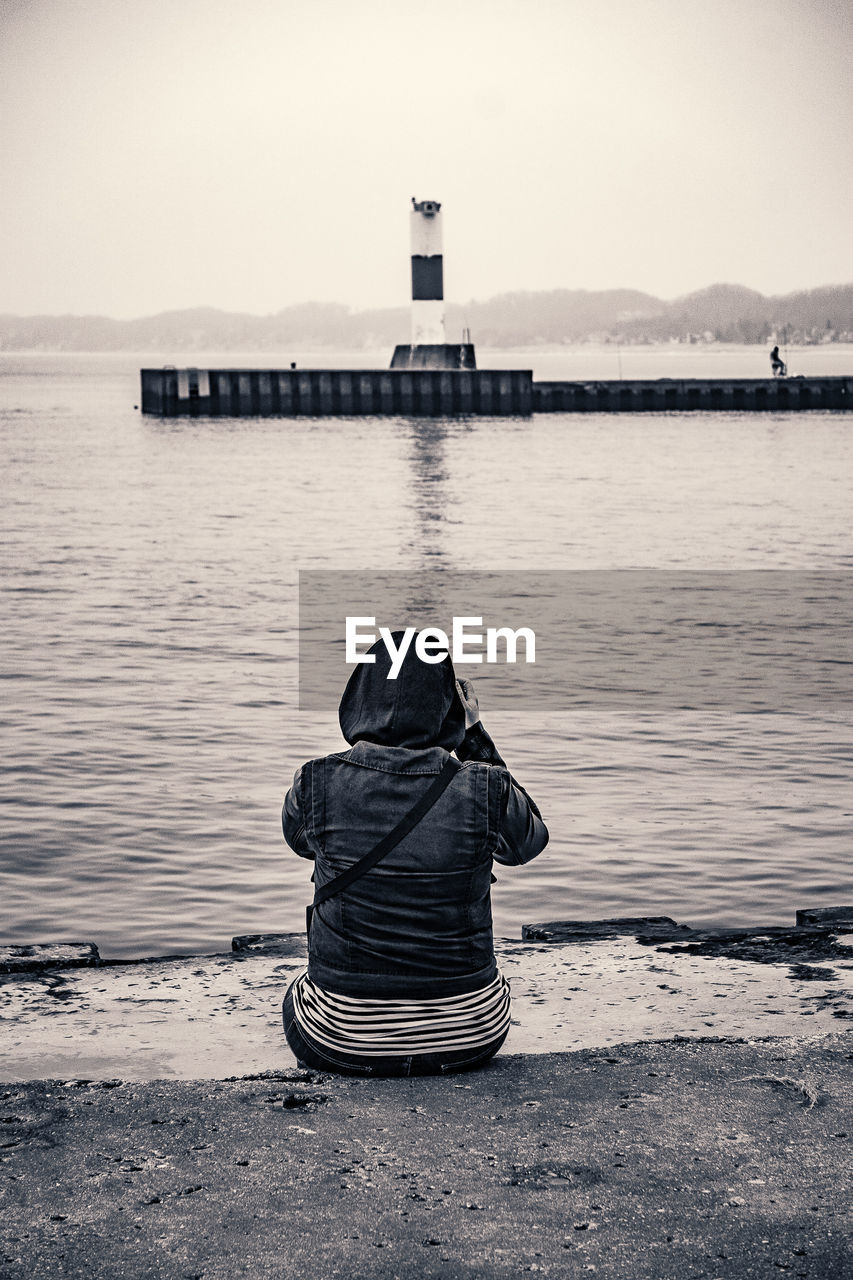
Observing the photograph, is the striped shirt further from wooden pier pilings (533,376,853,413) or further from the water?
wooden pier pilings (533,376,853,413)

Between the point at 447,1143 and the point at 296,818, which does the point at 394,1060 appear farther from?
the point at 296,818

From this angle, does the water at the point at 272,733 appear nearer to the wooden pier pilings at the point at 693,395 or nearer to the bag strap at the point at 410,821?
the bag strap at the point at 410,821

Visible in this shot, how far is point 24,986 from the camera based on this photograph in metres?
5.03

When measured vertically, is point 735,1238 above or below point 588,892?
above

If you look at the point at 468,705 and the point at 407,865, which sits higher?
the point at 468,705

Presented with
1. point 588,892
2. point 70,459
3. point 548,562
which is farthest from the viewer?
point 70,459

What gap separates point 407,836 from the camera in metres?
3.77

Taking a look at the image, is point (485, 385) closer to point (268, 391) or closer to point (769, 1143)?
point (268, 391)

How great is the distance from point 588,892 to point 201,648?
9378 mm

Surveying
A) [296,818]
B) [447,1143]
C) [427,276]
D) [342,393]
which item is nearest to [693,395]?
[427,276]

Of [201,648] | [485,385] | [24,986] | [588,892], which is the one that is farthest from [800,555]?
[485,385]

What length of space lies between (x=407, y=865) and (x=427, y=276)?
66.3 meters

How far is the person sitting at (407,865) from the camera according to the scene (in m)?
3.75

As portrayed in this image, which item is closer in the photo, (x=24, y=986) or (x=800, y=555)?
(x=24, y=986)
